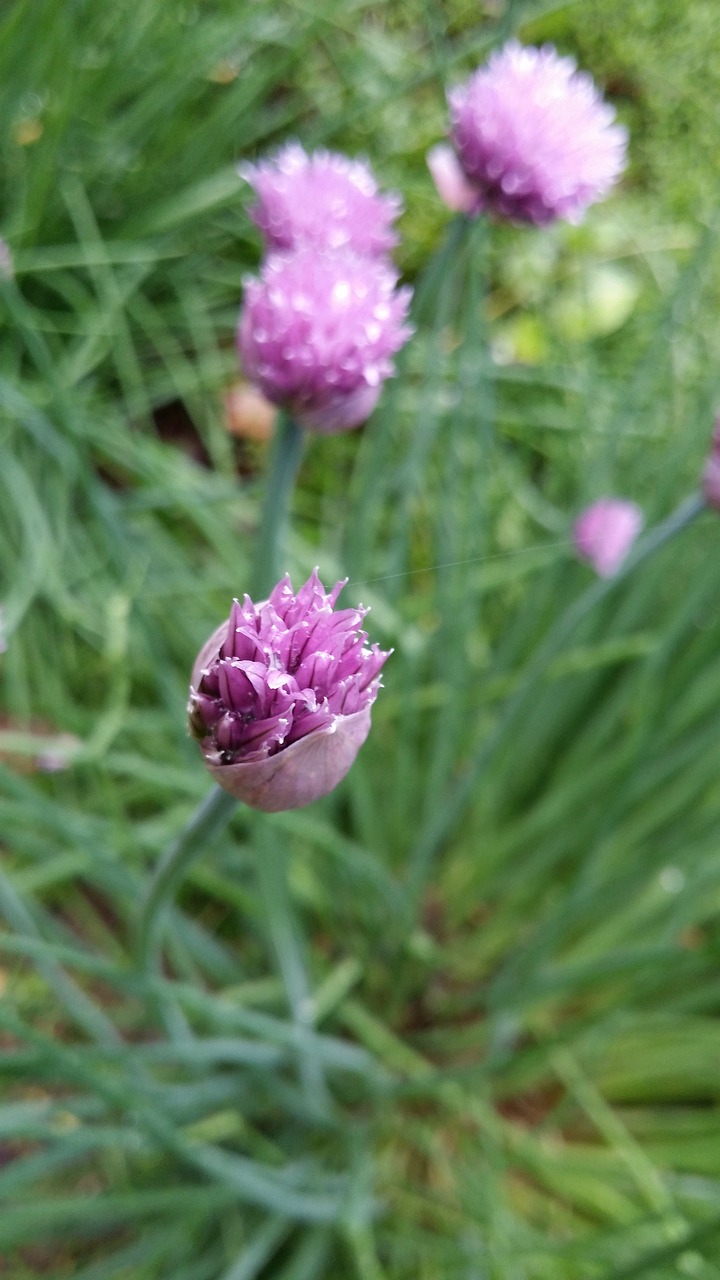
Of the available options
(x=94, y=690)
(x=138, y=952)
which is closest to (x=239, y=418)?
(x=94, y=690)

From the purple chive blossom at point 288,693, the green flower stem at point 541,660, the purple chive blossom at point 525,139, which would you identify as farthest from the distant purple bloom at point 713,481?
the purple chive blossom at point 288,693

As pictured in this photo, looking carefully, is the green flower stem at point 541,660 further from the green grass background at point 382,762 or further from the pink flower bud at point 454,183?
the pink flower bud at point 454,183

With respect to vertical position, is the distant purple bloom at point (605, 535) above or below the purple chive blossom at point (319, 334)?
above

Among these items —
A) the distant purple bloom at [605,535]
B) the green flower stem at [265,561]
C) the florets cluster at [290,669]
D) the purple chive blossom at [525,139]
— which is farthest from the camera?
the distant purple bloom at [605,535]

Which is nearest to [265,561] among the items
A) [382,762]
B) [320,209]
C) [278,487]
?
[278,487]

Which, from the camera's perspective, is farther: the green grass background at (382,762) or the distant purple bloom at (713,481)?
the green grass background at (382,762)

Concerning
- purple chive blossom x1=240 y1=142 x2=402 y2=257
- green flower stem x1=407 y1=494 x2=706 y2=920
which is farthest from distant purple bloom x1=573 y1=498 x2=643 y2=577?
purple chive blossom x1=240 y1=142 x2=402 y2=257

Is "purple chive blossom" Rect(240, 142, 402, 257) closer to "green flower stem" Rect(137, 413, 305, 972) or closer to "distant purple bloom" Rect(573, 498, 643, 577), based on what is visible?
"green flower stem" Rect(137, 413, 305, 972)
